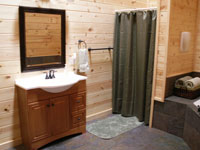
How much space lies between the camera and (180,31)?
3.24 metres

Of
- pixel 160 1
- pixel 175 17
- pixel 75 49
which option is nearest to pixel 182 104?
pixel 175 17

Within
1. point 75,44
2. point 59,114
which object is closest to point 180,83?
point 75,44

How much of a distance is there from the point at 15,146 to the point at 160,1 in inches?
107

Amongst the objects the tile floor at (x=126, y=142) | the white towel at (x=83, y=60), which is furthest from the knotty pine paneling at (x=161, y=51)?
the white towel at (x=83, y=60)

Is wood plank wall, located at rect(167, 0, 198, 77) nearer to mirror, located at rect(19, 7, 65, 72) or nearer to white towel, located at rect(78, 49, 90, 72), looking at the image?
white towel, located at rect(78, 49, 90, 72)

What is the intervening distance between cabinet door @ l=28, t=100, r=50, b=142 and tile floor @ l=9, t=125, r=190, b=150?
229mm

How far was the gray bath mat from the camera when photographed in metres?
3.14

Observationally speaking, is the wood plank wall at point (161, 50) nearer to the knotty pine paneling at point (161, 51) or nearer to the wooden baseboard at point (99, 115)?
the knotty pine paneling at point (161, 51)

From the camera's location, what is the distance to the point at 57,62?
9.91ft

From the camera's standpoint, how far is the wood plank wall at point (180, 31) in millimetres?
3078

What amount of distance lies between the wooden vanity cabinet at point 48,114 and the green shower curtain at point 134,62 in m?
0.89

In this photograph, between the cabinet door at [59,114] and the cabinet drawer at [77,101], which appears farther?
the cabinet drawer at [77,101]

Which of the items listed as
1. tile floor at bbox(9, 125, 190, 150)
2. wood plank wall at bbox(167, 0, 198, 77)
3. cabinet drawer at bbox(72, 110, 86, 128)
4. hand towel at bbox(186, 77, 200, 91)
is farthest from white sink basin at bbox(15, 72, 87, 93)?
hand towel at bbox(186, 77, 200, 91)

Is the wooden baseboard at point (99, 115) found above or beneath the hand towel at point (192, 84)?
beneath
